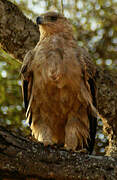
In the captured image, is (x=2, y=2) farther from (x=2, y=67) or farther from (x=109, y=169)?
(x=109, y=169)

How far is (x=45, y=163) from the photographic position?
3439mm

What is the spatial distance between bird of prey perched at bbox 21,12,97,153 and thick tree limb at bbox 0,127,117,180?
103 cm

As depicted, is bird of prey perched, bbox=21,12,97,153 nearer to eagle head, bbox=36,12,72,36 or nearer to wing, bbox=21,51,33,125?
wing, bbox=21,51,33,125

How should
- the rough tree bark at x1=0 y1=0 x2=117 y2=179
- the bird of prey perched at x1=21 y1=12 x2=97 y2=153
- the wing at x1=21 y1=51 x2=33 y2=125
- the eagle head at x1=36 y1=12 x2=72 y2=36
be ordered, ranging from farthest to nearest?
the eagle head at x1=36 y1=12 x2=72 y2=36 < the wing at x1=21 y1=51 x2=33 y2=125 < the bird of prey perched at x1=21 y1=12 x2=97 y2=153 < the rough tree bark at x1=0 y1=0 x2=117 y2=179

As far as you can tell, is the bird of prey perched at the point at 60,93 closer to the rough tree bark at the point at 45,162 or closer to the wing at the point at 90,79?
the wing at the point at 90,79

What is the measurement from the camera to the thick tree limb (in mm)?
3256

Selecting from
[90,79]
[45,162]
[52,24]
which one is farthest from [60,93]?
[52,24]

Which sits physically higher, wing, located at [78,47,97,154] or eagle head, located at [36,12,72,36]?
eagle head, located at [36,12,72,36]

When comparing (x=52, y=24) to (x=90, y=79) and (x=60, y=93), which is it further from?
(x=60, y=93)

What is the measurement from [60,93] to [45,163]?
1.56 meters

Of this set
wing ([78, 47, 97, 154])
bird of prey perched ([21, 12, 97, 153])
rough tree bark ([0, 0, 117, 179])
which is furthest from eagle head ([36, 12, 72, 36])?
rough tree bark ([0, 0, 117, 179])

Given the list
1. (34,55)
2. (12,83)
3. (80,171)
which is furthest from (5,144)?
(12,83)

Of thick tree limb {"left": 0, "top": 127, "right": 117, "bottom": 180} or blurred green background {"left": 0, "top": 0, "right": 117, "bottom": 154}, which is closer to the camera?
thick tree limb {"left": 0, "top": 127, "right": 117, "bottom": 180}

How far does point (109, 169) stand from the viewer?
360 centimetres
